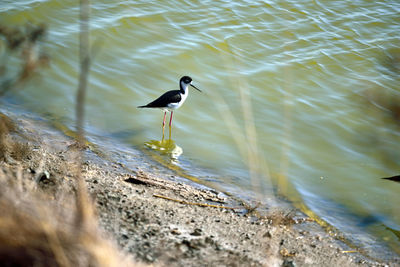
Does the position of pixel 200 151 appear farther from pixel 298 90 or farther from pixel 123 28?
pixel 123 28

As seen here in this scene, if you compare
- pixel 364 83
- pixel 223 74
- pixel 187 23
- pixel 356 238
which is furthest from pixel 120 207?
pixel 187 23

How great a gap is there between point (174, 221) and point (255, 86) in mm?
4884

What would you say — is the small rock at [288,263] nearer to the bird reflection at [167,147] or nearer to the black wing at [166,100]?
the bird reflection at [167,147]

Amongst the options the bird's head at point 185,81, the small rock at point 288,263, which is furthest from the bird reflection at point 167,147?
the small rock at point 288,263

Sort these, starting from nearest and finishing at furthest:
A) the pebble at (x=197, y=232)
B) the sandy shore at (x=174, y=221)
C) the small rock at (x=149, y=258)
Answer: the small rock at (x=149, y=258) → the sandy shore at (x=174, y=221) → the pebble at (x=197, y=232)

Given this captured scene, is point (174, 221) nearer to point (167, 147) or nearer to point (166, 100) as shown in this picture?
point (167, 147)

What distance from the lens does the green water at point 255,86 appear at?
6316mm

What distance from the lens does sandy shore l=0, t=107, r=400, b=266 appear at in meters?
3.66

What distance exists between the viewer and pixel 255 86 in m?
8.73

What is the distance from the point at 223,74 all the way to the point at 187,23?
7.26 ft

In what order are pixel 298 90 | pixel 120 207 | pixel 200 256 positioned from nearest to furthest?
pixel 200 256, pixel 120 207, pixel 298 90

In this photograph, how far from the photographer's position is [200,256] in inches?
142

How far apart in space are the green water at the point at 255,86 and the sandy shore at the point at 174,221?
0.71 m

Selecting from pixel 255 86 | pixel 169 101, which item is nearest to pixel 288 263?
pixel 169 101
